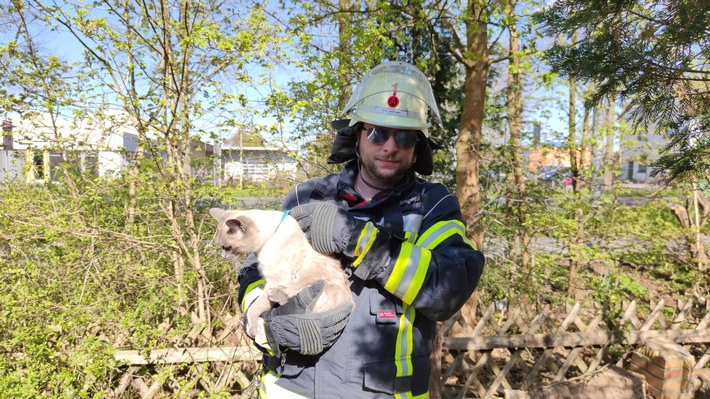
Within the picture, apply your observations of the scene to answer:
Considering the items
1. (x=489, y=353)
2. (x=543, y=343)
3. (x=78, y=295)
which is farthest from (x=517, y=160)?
(x=78, y=295)

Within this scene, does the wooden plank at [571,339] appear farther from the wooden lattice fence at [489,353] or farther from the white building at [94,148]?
the white building at [94,148]

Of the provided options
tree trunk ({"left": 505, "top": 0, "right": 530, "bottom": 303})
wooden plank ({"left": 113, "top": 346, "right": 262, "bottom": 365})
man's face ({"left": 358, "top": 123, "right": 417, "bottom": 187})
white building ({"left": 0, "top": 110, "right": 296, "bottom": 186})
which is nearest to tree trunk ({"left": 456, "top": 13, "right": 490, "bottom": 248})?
tree trunk ({"left": 505, "top": 0, "right": 530, "bottom": 303})

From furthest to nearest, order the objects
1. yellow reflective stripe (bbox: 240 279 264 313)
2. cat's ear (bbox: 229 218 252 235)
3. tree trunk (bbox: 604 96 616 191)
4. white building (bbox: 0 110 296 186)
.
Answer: tree trunk (bbox: 604 96 616 191)
white building (bbox: 0 110 296 186)
yellow reflective stripe (bbox: 240 279 264 313)
cat's ear (bbox: 229 218 252 235)

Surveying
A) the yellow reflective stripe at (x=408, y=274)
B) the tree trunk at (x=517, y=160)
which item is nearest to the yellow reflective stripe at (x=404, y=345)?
the yellow reflective stripe at (x=408, y=274)

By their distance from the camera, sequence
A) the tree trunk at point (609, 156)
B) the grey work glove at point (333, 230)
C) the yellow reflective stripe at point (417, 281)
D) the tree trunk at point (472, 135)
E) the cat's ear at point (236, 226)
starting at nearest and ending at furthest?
1. the yellow reflective stripe at point (417, 281)
2. the grey work glove at point (333, 230)
3. the cat's ear at point (236, 226)
4. the tree trunk at point (472, 135)
5. the tree trunk at point (609, 156)

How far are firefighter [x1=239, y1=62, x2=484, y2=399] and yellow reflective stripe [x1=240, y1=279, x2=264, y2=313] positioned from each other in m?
0.02

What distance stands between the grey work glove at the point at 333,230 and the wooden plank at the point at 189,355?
2.91 m

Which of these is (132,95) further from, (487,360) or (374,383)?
(487,360)

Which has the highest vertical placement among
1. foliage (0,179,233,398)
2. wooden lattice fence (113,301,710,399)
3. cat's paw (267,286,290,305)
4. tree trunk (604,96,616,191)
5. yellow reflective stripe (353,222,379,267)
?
tree trunk (604,96,616,191)

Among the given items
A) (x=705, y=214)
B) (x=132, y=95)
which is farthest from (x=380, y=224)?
(x=705, y=214)

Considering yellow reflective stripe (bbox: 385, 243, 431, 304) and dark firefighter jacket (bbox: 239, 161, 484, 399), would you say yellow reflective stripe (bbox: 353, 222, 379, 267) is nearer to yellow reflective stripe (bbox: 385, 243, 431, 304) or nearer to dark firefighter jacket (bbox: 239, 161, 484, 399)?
dark firefighter jacket (bbox: 239, 161, 484, 399)

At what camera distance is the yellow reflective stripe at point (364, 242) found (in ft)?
5.66

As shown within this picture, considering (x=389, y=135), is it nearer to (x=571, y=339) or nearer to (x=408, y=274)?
(x=408, y=274)

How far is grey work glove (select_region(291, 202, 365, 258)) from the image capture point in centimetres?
177
